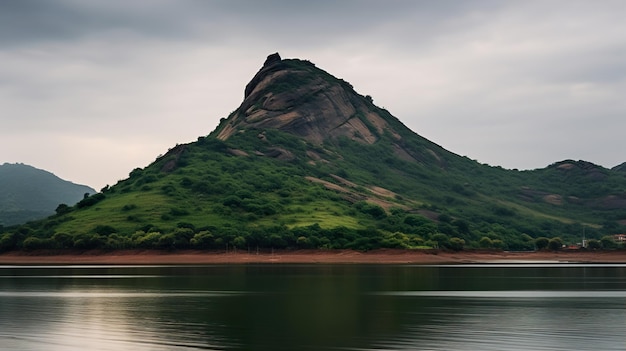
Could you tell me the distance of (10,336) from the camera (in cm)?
4959

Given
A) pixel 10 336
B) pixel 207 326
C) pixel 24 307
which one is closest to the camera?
pixel 10 336

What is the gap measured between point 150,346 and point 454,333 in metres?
20.3

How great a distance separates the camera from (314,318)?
195 feet

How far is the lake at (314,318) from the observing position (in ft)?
153

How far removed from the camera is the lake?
46500mm

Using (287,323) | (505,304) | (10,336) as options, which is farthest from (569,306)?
(10,336)

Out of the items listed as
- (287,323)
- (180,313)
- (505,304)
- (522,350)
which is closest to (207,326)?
(287,323)

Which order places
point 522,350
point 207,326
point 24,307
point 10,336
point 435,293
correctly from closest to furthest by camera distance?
point 522,350 → point 10,336 → point 207,326 → point 24,307 → point 435,293

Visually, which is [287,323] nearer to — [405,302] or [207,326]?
[207,326]

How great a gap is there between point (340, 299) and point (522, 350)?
35639 mm

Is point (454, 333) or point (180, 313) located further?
point (180, 313)

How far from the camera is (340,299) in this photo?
254 feet

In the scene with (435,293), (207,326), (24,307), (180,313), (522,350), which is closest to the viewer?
(522,350)

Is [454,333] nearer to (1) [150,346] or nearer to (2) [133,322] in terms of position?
(1) [150,346]
